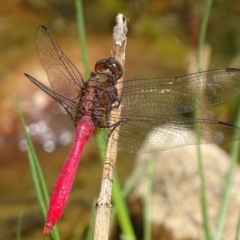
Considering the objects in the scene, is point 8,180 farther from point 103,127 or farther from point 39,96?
point 103,127

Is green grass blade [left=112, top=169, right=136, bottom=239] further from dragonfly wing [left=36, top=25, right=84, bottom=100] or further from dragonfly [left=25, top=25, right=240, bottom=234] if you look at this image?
dragonfly wing [left=36, top=25, right=84, bottom=100]

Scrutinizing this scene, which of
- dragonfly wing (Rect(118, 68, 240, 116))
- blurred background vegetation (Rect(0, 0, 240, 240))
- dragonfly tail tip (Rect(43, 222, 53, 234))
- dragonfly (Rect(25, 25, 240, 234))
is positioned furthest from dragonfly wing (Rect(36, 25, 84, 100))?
blurred background vegetation (Rect(0, 0, 240, 240))

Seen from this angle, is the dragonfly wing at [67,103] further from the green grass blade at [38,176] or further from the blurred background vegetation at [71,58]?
the blurred background vegetation at [71,58]

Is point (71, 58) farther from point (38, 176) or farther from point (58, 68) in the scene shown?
point (38, 176)

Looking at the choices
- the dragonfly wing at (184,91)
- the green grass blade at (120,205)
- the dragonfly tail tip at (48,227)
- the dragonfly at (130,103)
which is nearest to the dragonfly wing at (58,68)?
the dragonfly at (130,103)

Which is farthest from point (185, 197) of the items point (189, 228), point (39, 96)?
point (39, 96)
